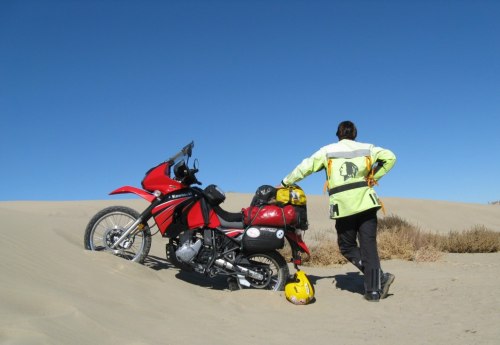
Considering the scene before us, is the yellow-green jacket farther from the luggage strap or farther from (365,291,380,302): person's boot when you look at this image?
(365,291,380,302): person's boot

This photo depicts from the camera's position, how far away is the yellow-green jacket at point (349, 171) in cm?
577

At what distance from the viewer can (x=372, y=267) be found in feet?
18.9

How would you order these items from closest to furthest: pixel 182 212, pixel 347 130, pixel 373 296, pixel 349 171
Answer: pixel 373 296 < pixel 349 171 < pixel 347 130 < pixel 182 212

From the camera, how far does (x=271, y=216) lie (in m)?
5.88

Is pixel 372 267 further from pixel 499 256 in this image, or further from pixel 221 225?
pixel 499 256

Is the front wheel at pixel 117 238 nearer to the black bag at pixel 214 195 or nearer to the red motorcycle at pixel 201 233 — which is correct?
the red motorcycle at pixel 201 233

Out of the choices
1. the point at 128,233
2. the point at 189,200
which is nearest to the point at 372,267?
the point at 189,200

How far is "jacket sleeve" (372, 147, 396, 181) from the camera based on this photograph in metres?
6.00

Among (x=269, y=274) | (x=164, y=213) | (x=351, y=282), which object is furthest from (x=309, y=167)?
(x=351, y=282)

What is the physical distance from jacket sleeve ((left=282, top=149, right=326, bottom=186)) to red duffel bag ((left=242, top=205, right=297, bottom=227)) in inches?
15.9

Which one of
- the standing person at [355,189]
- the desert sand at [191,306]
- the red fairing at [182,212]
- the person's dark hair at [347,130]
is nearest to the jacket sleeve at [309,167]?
the standing person at [355,189]

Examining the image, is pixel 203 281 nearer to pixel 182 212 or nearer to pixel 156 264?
pixel 156 264

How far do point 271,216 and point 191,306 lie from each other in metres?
1.61

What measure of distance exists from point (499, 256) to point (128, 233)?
7338 millimetres
